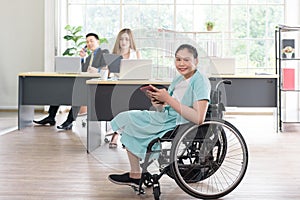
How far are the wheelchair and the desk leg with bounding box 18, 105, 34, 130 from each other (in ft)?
10.2

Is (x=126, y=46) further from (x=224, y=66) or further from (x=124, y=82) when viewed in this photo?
(x=224, y=66)

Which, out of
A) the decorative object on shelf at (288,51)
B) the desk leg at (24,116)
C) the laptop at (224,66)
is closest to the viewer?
the laptop at (224,66)

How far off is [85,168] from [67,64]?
6.70 feet

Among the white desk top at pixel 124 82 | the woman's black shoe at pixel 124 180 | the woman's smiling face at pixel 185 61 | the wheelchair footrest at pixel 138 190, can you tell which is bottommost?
the wheelchair footrest at pixel 138 190

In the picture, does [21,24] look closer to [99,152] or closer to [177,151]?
[99,152]

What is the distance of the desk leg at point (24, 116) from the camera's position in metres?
6.30

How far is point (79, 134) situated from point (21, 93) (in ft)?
2.71

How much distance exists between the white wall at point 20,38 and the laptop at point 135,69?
3.37 m

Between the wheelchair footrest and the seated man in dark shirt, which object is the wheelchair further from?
the seated man in dark shirt

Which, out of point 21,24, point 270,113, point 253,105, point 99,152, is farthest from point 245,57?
point 99,152

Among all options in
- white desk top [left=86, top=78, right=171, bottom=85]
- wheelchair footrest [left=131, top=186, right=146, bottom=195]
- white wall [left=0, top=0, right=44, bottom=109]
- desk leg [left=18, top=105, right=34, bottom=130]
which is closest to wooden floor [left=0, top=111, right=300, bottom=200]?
wheelchair footrest [left=131, top=186, right=146, bottom=195]

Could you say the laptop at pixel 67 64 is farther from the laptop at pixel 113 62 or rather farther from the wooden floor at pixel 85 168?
the wooden floor at pixel 85 168

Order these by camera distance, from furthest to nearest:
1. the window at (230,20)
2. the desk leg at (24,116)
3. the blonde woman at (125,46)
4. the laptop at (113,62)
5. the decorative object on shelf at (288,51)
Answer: the window at (230,20)
the decorative object on shelf at (288,51)
the desk leg at (24,116)
the laptop at (113,62)
the blonde woman at (125,46)

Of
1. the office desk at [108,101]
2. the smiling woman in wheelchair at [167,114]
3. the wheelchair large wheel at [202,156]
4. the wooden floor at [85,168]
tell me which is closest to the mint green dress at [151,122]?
the smiling woman in wheelchair at [167,114]
